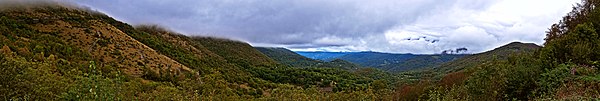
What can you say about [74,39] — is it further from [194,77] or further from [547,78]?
[547,78]

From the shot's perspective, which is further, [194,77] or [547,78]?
[194,77]

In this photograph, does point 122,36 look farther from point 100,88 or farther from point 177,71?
point 100,88

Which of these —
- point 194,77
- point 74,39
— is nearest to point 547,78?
point 194,77

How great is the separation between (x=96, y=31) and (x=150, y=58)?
46.2 ft

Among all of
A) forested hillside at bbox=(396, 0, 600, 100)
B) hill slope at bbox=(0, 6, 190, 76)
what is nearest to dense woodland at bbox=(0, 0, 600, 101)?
forested hillside at bbox=(396, 0, 600, 100)

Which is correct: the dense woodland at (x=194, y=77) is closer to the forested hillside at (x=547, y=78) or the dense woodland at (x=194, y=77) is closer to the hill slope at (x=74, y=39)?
the forested hillside at (x=547, y=78)

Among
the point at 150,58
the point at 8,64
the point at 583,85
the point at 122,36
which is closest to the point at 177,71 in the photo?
the point at 150,58

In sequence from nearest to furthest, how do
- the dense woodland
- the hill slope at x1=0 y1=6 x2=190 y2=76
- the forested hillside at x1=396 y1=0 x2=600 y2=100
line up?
the forested hillside at x1=396 y1=0 x2=600 y2=100
the dense woodland
the hill slope at x1=0 y1=6 x2=190 y2=76

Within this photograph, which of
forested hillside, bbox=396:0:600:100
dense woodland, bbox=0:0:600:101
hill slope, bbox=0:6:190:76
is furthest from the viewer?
hill slope, bbox=0:6:190:76

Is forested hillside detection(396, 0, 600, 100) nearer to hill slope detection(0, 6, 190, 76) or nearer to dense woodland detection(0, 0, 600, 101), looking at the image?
dense woodland detection(0, 0, 600, 101)

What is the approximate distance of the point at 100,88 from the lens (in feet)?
30.4

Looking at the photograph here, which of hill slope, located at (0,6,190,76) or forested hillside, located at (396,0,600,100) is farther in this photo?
hill slope, located at (0,6,190,76)

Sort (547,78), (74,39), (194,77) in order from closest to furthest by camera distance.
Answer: (547,78), (194,77), (74,39)

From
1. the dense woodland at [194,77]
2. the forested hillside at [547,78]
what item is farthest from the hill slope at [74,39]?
the forested hillside at [547,78]
